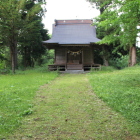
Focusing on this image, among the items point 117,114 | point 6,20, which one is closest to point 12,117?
point 117,114

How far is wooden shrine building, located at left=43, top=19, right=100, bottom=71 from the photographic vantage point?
60.1ft

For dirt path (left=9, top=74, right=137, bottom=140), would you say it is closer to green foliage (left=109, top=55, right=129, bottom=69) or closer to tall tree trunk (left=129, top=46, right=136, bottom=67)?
tall tree trunk (left=129, top=46, right=136, bottom=67)

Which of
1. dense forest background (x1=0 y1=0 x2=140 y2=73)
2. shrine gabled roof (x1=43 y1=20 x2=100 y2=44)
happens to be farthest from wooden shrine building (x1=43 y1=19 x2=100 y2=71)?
dense forest background (x1=0 y1=0 x2=140 y2=73)

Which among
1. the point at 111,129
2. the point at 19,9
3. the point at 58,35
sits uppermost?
the point at 19,9

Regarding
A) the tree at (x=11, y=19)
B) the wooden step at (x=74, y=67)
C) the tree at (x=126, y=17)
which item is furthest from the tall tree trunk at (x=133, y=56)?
the tree at (x=126, y=17)

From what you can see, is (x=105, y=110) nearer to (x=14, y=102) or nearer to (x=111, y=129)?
(x=111, y=129)

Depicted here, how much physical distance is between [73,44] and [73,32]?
429cm

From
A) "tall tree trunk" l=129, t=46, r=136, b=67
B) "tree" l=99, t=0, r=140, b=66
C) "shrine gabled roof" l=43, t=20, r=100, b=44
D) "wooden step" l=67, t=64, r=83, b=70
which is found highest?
"shrine gabled roof" l=43, t=20, r=100, b=44

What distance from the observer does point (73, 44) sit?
17750 millimetres

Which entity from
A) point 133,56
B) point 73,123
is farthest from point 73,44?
point 73,123

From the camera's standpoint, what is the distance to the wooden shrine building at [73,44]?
721 inches

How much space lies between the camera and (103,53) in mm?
23688

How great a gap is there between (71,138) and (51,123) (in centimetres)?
80

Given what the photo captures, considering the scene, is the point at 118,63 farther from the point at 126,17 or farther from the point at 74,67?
the point at 126,17
